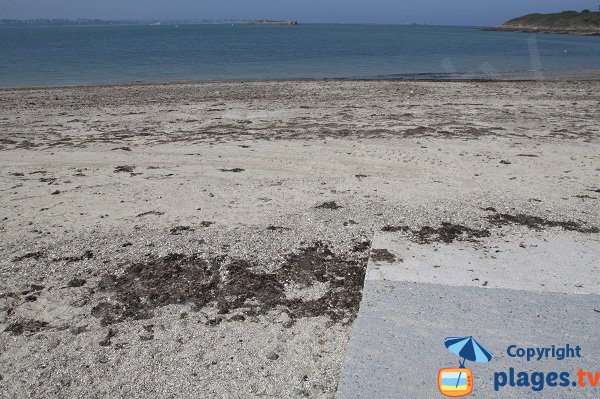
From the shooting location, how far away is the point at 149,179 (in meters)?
7.83

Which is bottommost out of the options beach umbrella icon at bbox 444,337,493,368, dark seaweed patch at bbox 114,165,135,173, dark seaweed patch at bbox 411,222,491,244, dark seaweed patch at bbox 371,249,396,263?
beach umbrella icon at bbox 444,337,493,368

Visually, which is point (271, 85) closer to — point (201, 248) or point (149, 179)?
point (149, 179)

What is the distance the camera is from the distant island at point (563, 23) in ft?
307

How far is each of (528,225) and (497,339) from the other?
260 cm

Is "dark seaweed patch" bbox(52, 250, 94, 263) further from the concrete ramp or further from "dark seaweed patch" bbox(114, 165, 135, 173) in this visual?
"dark seaweed patch" bbox(114, 165, 135, 173)

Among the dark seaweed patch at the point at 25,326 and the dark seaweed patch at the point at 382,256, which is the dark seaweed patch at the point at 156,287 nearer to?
the dark seaweed patch at the point at 25,326

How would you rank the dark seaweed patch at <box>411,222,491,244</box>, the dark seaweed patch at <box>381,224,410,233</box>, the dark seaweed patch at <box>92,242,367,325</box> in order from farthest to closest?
the dark seaweed patch at <box>381,224,410,233</box> < the dark seaweed patch at <box>411,222,491,244</box> < the dark seaweed patch at <box>92,242,367,325</box>

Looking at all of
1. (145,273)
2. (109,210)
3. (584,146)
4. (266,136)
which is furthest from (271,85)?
(145,273)

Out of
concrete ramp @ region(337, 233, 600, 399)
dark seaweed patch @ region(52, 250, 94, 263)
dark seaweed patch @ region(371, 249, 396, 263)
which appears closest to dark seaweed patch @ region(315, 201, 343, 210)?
concrete ramp @ region(337, 233, 600, 399)

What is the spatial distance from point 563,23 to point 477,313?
119 metres

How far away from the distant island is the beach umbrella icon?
308 feet

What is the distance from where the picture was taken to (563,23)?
10425 cm

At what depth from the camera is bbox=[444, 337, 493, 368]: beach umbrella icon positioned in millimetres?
3402

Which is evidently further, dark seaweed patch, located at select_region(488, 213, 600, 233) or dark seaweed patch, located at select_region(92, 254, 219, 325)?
dark seaweed patch, located at select_region(488, 213, 600, 233)
